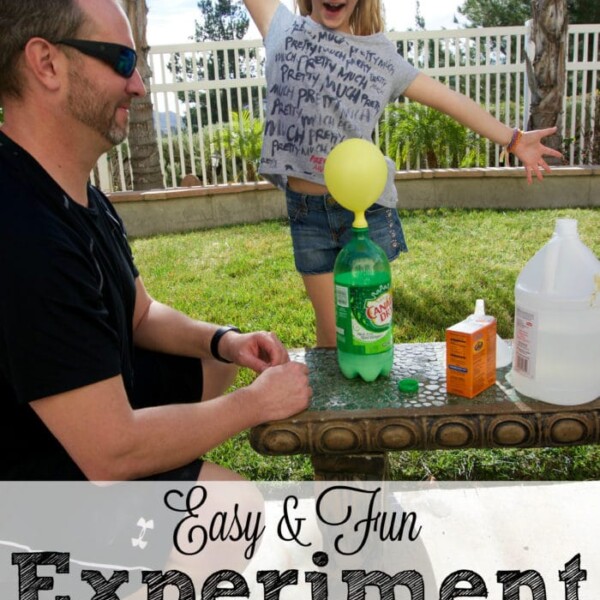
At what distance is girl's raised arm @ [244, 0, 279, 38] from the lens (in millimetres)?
2777

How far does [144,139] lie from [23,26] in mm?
6656

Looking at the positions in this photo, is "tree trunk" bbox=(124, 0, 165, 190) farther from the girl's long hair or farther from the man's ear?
the man's ear

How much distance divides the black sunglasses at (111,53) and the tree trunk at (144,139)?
256 inches

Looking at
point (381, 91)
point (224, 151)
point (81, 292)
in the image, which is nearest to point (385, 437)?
point (81, 292)

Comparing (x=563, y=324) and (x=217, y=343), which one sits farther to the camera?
(x=217, y=343)

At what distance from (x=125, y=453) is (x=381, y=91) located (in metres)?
1.85

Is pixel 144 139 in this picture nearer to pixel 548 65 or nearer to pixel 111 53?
pixel 548 65

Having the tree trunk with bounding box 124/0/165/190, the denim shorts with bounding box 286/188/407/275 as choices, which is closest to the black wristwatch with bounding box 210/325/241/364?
the denim shorts with bounding box 286/188/407/275

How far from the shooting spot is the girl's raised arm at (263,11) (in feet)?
9.11

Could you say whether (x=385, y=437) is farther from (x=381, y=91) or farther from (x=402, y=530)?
(x=381, y=91)

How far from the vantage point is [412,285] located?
15.9ft

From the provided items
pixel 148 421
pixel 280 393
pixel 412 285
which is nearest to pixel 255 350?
pixel 280 393

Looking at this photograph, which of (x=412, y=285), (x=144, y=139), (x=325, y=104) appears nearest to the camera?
(x=325, y=104)

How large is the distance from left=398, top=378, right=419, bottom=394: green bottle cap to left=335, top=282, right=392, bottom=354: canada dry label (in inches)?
4.0
